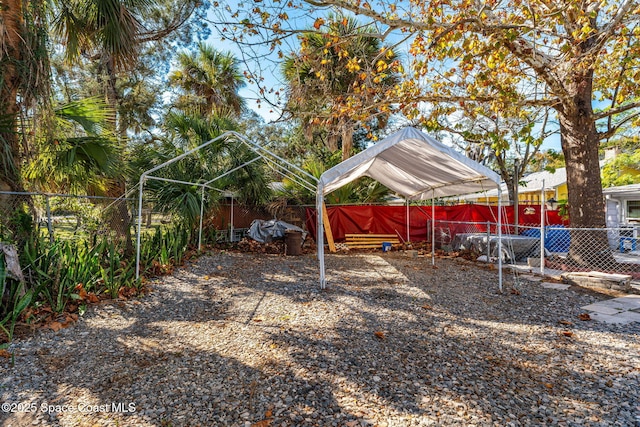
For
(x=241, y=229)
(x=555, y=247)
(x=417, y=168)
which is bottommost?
(x=555, y=247)

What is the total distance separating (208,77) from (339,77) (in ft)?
17.0

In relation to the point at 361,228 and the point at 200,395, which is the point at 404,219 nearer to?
the point at 361,228

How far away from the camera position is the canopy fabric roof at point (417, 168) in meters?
5.40

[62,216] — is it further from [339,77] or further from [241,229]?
[339,77]

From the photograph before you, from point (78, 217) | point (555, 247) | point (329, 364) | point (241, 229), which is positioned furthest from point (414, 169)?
point (78, 217)

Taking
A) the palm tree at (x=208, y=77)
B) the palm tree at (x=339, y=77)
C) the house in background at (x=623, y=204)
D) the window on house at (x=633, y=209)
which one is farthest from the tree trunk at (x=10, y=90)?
the window on house at (x=633, y=209)

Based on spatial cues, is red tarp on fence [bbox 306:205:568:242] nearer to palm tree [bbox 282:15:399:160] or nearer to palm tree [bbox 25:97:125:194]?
palm tree [bbox 282:15:399:160]

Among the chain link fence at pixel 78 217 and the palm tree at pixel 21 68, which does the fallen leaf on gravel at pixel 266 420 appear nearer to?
the chain link fence at pixel 78 217

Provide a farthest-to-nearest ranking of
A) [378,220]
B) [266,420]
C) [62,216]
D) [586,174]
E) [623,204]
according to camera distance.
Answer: [623,204] < [378,220] < [586,174] < [62,216] < [266,420]

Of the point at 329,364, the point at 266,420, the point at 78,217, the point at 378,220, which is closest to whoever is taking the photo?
the point at 266,420

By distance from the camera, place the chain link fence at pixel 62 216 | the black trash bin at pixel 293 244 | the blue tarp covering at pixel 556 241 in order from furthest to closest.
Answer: the blue tarp covering at pixel 556 241
the black trash bin at pixel 293 244
the chain link fence at pixel 62 216

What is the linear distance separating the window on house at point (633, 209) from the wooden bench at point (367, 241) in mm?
11255

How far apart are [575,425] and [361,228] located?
1056 cm

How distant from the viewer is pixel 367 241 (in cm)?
1224
